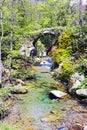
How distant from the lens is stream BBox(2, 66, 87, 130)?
10.9 metres

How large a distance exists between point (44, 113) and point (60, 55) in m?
11.8

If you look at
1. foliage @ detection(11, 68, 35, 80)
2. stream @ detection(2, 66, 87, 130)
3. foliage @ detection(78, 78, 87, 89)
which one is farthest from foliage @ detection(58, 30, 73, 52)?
stream @ detection(2, 66, 87, 130)

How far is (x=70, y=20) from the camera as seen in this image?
46094mm

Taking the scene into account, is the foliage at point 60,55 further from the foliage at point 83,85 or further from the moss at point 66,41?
the foliage at point 83,85

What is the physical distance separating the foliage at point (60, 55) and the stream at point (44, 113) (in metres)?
7.05

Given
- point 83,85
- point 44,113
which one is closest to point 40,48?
point 83,85

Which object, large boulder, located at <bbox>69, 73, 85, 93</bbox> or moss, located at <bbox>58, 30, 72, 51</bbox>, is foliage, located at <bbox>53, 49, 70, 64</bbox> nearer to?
moss, located at <bbox>58, 30, 72, 51</bbox>

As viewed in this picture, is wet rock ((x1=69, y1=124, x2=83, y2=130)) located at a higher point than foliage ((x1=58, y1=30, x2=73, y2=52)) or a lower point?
lower

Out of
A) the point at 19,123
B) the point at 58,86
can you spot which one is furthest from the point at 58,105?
the point at 58,86

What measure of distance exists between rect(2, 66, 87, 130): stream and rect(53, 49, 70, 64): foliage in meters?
7.05

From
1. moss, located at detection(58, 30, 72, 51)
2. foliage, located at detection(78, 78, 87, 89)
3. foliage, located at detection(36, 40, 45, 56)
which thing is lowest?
foliage, located at detection(36, 40, 45, 56)

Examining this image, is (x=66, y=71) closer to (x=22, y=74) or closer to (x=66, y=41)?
(x=22, y=74)

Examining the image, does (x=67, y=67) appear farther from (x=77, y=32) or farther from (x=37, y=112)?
(x=37, y=112)

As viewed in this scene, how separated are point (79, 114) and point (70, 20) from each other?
3597 cm
